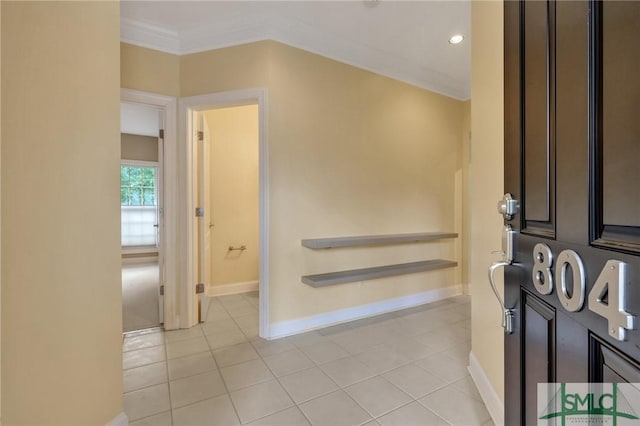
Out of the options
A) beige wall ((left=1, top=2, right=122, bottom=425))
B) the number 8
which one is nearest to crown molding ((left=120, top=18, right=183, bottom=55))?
beige wall ((left=1, top=2, right=122, bottom=425))

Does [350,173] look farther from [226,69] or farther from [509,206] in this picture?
[509,206]

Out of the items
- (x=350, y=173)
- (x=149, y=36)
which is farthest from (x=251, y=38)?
(x=350, y=173)

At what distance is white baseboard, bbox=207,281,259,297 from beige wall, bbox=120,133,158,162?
3.98 metres

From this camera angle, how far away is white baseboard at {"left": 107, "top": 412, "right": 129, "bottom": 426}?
4.60ft

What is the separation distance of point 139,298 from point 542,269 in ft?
14.1

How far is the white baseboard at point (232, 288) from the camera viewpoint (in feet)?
12.6

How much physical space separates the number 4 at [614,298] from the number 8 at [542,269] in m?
0.16

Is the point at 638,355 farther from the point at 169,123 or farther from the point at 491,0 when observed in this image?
the point at 169,123

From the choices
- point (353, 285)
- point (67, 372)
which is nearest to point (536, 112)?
point (67, 372)

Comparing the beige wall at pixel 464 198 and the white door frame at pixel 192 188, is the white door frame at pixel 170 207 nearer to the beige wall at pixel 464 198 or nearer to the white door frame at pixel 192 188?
the white door frame at pixel 192 188

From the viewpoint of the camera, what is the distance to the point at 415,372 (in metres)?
2.03

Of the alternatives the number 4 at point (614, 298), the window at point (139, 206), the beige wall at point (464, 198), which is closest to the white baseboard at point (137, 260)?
the window at point (139, 206)

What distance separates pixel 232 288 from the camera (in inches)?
156

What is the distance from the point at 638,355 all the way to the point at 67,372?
1.73 meters
